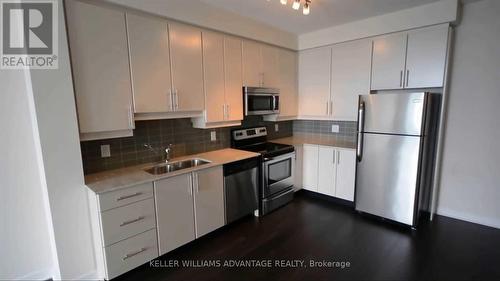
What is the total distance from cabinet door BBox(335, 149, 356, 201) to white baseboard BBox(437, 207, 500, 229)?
45.0 inches

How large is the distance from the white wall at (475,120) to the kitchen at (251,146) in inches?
0.6

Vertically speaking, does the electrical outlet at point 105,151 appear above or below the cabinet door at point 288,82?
below

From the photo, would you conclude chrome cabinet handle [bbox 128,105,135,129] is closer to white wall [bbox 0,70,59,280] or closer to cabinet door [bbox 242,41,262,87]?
white wall [bbox 0,70,59,280]

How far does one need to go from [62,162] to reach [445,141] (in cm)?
411

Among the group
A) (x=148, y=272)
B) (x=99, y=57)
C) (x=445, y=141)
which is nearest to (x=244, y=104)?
(x=99, y=57)

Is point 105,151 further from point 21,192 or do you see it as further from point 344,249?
point 344,249

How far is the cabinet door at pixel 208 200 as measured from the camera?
240 centimetres

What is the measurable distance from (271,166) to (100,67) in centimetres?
215

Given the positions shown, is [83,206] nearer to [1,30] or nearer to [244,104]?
[1,30]

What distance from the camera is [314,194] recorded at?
147 inches

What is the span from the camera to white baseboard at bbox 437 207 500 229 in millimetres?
2740

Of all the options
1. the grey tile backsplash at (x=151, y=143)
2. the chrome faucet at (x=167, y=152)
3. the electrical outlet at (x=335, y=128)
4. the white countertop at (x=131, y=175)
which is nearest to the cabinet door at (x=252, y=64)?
the grey tile backsplash at (x=151, y=143)

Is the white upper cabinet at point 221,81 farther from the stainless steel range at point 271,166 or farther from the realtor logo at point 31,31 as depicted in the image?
the realtor logo at point 31,31

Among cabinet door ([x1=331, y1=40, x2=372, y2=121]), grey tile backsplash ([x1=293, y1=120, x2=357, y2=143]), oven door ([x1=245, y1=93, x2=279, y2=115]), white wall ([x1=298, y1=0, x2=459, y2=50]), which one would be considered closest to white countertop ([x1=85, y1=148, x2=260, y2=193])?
oven door ([x1=245, y1=93, x2=279, y2=115])
